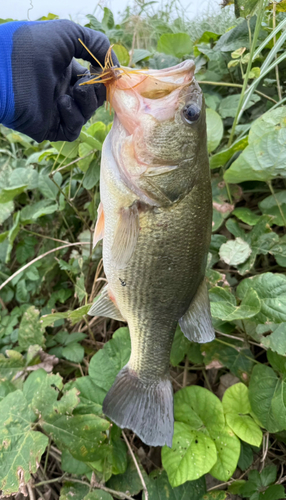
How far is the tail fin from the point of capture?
1.17 metres

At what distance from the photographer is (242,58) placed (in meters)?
1.64

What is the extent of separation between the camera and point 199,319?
3.77 feet

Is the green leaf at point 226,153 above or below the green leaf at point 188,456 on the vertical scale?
above

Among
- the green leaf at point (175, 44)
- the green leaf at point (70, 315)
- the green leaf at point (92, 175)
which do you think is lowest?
the green leaf at point (70, 315)

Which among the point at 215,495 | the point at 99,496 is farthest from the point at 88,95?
the point at 215,495

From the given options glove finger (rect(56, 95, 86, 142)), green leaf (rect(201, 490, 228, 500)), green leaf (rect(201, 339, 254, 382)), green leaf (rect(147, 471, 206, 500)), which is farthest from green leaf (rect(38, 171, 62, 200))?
green leaf (rect(201, 490, 228, 500))

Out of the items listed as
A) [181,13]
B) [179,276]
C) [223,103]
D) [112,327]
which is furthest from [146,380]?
[181,13]

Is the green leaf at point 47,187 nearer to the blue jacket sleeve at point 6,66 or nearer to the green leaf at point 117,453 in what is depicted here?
the blue jacket sleeve at point 6,66

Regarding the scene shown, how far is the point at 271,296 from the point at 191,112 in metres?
0.80

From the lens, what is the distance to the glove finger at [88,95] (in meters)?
1.12

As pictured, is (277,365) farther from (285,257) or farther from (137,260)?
(137,260)

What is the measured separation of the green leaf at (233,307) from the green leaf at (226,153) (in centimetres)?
71

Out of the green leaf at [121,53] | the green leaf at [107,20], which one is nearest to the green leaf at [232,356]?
the green leaf at [121,53]

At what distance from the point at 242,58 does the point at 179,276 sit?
52.3 inches
